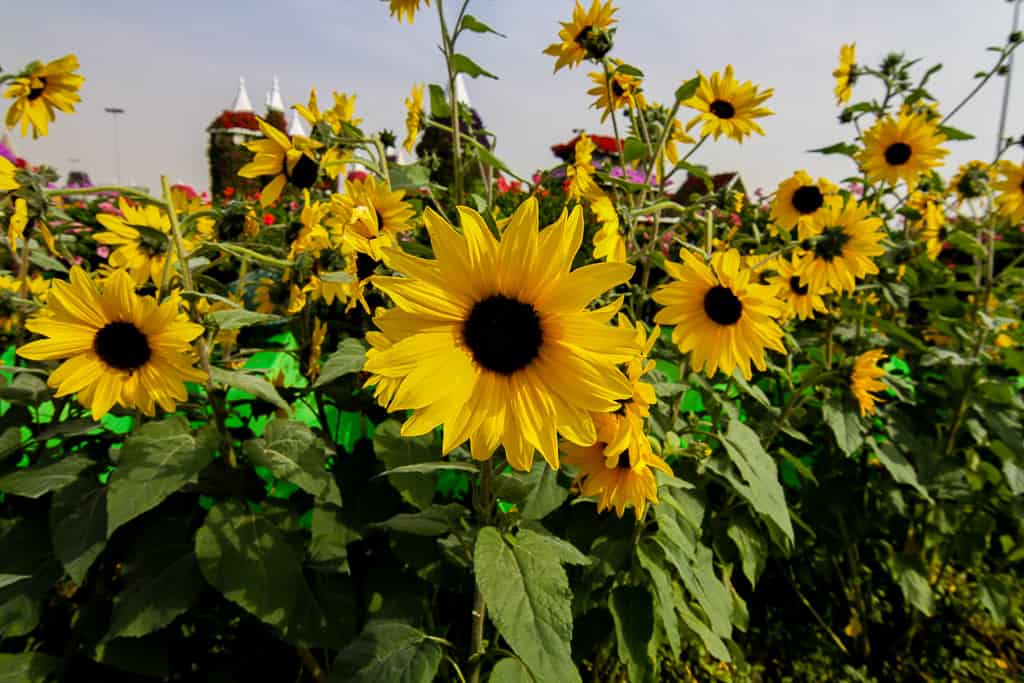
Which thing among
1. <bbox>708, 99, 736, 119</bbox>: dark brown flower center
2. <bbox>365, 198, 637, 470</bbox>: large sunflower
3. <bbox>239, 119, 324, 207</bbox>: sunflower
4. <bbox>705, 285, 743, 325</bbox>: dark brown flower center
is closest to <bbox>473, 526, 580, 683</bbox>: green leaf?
<bbox>365, 198, 637, 470</bbox>: large sunflower

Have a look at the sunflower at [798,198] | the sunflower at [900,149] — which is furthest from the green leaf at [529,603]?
the sunflower at [900,149]

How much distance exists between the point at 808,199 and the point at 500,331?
1898 millimetres

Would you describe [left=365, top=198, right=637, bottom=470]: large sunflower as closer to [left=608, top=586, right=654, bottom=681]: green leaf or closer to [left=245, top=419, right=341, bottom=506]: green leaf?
[left=245, top=419, right=341, bottom=506]: green leaf

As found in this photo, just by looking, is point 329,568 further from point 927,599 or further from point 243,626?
point 927,599

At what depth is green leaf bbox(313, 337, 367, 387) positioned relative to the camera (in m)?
1.36

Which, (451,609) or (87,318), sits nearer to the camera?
(87,318)

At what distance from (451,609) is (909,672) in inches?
74.1

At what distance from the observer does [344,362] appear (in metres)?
1.42

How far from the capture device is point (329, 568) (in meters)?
1.42

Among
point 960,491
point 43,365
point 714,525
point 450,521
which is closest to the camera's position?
point 450,521

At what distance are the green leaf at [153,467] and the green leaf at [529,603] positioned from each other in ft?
2.22

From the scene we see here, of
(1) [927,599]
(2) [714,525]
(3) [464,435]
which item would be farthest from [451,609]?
(1) [927,599]

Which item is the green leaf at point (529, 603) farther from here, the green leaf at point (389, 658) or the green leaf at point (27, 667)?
the green leaf at point (27, 667)

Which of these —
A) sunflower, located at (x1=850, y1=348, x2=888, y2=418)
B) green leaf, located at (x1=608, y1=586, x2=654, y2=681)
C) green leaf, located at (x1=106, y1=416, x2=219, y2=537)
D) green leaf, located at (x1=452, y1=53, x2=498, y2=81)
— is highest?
green leaf, located at (x1=452, y1=53, x2=498, y2=81)
